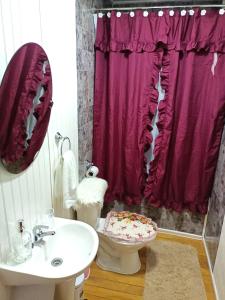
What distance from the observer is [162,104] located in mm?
2146

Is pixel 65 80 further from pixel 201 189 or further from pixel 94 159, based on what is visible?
pixel 201 189

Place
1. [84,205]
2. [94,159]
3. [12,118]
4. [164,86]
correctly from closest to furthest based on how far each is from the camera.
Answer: [12,118], [84,205], [164,86], [94,159]

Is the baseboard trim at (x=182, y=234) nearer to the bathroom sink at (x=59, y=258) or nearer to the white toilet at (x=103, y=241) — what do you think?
the white toilet at (x=103, y=241)

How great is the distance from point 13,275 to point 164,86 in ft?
5.84

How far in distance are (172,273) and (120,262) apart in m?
0.46

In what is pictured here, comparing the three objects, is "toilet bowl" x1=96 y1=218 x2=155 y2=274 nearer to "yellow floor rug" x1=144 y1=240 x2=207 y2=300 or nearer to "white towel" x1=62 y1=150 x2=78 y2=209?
"yellow floor rug" x1=144 y1=240 x2=207 y2=300

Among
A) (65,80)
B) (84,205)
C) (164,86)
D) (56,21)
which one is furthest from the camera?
(164,86)

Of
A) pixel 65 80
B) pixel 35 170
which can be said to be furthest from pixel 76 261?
pixel 65 80

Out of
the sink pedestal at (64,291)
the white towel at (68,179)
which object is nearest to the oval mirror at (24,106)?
the white towel at (68,179)

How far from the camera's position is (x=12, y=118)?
112 cm

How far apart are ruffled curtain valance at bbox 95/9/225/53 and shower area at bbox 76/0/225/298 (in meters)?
0.09

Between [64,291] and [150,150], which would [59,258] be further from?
[150,150]

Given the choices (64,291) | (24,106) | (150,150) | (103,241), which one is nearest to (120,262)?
(103,241)

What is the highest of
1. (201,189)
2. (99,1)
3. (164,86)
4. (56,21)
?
(99,1)
